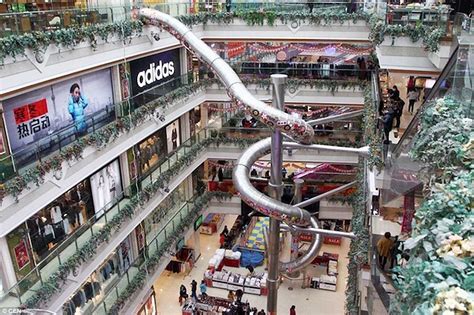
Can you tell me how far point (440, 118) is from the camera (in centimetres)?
695

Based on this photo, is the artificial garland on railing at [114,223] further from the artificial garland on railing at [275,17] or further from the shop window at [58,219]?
the artificial garland on railing at [275,17]

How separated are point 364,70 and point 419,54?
754 cm

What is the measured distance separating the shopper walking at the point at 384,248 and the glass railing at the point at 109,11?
9.34 metres

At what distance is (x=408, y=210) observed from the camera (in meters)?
9.45

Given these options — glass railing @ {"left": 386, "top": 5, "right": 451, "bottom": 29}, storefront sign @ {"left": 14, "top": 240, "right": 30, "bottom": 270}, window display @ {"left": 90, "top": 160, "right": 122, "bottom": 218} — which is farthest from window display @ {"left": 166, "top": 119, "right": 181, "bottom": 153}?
glass railing @ {"left": 386, "top": 5, "right": 451, "bottom": 29}

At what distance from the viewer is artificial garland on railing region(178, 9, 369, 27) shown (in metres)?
→ 18.4

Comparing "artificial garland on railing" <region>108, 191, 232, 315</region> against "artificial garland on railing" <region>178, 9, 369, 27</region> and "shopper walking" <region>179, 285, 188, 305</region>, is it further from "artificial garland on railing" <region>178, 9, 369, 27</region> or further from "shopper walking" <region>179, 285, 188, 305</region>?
"artificial garland on railing" <region>178, 9, 369, 27</region>

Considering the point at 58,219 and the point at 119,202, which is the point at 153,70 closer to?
the point at 119,202

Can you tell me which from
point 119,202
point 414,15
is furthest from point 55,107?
point 414,15

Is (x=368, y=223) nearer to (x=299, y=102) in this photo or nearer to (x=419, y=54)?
(x=419, y=54)

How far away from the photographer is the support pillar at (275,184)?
953 cm

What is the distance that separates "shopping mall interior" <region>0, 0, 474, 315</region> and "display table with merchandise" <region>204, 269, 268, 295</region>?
90 mm

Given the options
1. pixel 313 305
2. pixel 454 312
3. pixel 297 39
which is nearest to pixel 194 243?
pixel 313 305

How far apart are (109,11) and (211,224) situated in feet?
46.1
